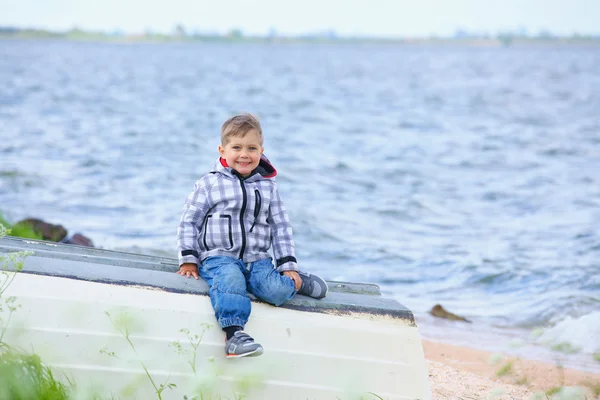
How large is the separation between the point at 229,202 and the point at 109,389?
1.03 m

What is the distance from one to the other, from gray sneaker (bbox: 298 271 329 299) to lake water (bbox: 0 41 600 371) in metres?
1.02

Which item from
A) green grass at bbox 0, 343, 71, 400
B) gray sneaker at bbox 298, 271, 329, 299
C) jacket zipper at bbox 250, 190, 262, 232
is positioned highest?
jacket zipper at bbox 250, 190, 262, 232

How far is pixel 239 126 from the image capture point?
3809mm

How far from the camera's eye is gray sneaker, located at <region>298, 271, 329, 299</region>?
3.84 meters

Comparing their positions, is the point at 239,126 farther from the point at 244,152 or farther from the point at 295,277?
the point at 295,277

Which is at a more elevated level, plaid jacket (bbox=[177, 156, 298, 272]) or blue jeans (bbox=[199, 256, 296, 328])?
plaid jacket (bbox=[177, 156, 298, 272])

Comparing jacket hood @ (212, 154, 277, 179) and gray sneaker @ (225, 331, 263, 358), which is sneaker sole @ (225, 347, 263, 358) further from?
jacket hood @ (212, 154, 277, 179)

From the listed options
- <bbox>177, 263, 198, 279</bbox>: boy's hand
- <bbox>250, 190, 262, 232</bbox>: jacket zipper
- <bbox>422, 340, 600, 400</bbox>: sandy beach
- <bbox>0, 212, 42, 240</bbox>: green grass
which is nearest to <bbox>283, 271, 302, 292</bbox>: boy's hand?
<bbox>250, 190, 262, 232</bbox>: jacket zipper

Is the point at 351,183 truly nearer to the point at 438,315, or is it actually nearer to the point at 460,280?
the point at 460,280

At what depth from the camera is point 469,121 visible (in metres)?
28.6

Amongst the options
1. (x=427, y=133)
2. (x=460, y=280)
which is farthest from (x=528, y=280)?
(x=427, y=133)

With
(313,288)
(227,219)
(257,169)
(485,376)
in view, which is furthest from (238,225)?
(485,376)

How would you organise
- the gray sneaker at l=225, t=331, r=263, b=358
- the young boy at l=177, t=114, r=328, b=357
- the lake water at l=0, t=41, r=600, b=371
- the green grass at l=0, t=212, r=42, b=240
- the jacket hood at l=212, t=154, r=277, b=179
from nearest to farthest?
the gray sneaker at l=225, t=331, r=263, b=358, the young boy at l=177, t=114, r=328, b=357, the jacket hood at l=212, t=154, r=277, b=179, the green grass at l=0, t=212, r=42, b=240, the lake water at l=0, t=41, r=600, b=371

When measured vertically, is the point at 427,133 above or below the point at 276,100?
below
